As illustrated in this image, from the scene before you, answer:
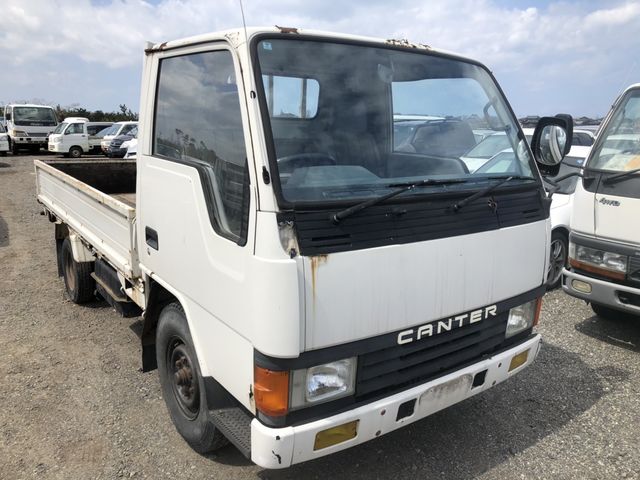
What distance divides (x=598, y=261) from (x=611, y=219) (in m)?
0.36

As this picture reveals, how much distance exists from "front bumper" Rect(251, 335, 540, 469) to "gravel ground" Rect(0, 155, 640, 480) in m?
0.58

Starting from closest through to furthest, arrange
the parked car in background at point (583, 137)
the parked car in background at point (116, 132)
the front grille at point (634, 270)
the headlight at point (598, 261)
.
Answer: the front grille at point (634, 270)
the headlight at point (598, 261)
the parked car in background at point (583, 137)
the parked car in background at point (116, 132)

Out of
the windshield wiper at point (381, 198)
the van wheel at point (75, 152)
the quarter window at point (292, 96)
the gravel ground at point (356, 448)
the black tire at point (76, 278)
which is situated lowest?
the gravel ground at point (356, 448)

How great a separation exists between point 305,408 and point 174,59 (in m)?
2.03

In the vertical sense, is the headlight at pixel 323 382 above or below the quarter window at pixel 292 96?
below

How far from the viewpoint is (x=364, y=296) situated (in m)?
2.20

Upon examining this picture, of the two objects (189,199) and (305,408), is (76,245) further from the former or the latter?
(305,408)

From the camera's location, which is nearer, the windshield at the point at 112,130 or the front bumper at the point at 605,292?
the front bumper at the point at 605,292

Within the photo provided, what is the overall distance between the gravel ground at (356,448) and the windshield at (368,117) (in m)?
1.59

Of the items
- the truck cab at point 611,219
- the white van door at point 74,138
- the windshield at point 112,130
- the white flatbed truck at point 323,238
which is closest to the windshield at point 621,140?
the truck cab at point 611,219

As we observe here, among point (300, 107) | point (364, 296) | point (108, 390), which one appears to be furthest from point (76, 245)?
point (364, 296)

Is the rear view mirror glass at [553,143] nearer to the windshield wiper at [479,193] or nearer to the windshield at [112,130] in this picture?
the windshield wiper at [479,193]

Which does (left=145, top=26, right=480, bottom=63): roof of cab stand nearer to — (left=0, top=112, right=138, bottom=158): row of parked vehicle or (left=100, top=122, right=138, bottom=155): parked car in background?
(left=0, top=112, right=138, bottom=158): row of parked vehicle

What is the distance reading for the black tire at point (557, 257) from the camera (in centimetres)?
608
